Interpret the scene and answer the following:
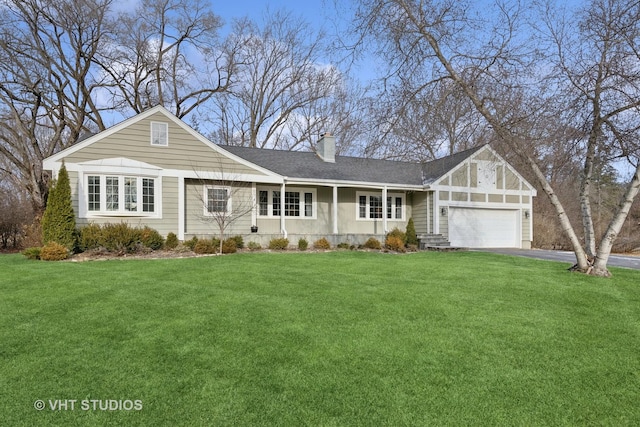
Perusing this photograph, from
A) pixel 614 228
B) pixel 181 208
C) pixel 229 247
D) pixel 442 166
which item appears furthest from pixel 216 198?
pixel 614 228

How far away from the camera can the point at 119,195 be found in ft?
42.0

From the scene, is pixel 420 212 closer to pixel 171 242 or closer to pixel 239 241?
pixel 239 241

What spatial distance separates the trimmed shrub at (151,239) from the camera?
482 inches

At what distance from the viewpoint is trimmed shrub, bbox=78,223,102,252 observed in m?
11.6

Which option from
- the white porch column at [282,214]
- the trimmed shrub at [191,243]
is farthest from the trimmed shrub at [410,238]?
the trimmed shrub at [191,243]

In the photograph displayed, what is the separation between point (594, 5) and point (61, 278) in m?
12.1

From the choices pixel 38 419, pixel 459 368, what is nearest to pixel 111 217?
pixel 38 419

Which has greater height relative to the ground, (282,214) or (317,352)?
(282,214)

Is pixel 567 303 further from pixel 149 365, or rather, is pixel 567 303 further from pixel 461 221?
pixel 461 221

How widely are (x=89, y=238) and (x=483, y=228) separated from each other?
620 inches

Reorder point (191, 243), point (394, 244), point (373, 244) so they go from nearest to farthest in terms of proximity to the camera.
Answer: point (191, 243)
point (394, 244)
point (373, 244)

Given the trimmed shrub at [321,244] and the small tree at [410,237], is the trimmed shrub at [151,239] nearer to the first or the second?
the trimmed shrub at [321,244]

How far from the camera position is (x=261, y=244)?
47.4ft

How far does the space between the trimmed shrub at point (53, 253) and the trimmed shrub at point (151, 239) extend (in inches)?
84.0
